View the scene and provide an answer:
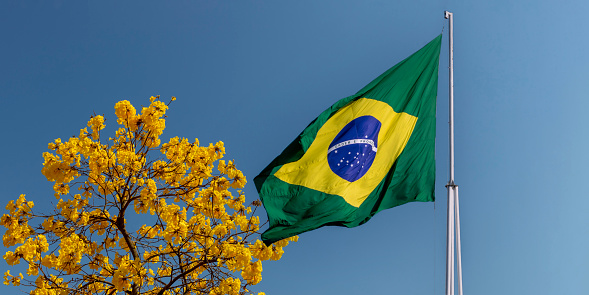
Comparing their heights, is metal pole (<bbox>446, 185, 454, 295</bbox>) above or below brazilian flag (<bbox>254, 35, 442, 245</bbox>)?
below

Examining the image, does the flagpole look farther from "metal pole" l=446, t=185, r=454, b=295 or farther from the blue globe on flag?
the blue globe on flag

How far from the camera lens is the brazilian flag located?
855 centimetres

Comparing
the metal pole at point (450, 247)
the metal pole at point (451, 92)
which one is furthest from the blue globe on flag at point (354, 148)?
the metal pole at point (450, 247)

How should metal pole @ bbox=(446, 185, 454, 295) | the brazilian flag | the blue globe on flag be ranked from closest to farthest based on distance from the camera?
metal pole @ bbox=(446, 185, 454, 295), the brazilian flag, the blue globe on flag

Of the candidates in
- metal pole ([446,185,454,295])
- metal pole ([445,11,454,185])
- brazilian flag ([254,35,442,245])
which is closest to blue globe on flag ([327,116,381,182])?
brazilian flag ([254,35,442,245])

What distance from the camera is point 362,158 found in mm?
8852

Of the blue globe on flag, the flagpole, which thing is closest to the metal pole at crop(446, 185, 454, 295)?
the flagpole

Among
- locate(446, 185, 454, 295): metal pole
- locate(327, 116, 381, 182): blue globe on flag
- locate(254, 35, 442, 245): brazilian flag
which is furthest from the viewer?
locate(327, 116, 381, 182): blue globe on flag

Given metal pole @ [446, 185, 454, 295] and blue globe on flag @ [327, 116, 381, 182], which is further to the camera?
blue globe on flag @ [327, 116, 381, 182]

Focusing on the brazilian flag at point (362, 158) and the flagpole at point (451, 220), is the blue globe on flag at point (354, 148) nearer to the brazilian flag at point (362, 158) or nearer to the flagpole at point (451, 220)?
the brazilian flag at point (362, 158)

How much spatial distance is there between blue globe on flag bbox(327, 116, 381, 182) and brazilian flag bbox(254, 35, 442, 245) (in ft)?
0.05

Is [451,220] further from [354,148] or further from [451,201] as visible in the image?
[354,148]

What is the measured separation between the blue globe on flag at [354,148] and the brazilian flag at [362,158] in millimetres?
15

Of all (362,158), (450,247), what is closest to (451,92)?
(362,158)
